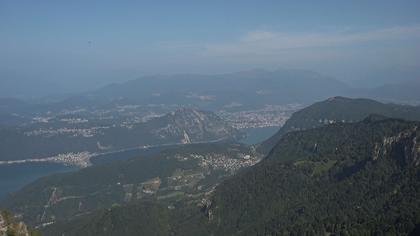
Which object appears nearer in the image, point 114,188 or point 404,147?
point 404,147

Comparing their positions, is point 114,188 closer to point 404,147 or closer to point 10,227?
point 404,147

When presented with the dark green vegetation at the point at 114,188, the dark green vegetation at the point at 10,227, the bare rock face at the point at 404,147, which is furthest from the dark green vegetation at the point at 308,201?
the dark green vegetation at the point at 10,227

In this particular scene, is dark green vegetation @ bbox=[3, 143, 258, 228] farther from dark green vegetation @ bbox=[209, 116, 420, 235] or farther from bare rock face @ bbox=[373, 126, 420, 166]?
bare rock face @ bbox=[373, 126, 420, 166]

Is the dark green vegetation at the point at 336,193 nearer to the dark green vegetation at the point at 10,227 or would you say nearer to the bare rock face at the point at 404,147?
the bare rock face at the point at 404,147

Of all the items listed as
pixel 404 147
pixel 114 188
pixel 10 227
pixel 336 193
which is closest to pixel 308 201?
pixel 336 193

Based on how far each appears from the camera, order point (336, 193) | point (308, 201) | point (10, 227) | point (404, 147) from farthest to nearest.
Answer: point (404, 147), point (308, 201), point (336, 193), point (10, 227)

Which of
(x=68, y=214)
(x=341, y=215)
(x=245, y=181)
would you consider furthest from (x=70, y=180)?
(x=341, y=215)

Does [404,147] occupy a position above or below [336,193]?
above
